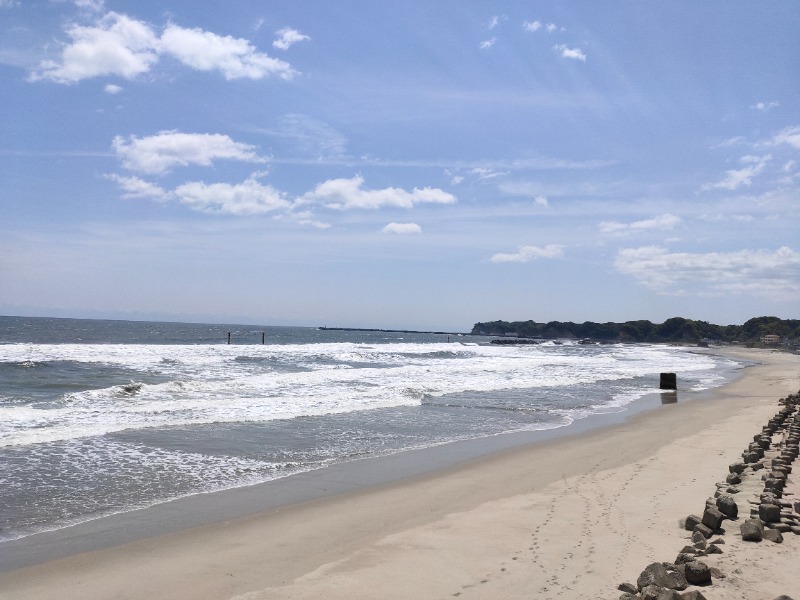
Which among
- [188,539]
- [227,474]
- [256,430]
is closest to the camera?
[188,539]

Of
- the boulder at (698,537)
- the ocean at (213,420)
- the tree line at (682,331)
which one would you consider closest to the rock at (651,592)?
the boulder at (698,537)

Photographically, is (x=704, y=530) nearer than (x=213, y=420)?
Yes

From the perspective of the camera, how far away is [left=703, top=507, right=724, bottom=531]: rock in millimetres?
5754

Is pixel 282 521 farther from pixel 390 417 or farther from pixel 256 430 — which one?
pixel 390 417

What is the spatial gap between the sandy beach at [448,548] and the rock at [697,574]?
0.21 ft

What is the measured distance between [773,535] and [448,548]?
2.87 metres

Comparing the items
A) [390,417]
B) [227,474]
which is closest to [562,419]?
[390,417]

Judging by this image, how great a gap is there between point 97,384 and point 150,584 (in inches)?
703

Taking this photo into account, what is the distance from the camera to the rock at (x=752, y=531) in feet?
17.8

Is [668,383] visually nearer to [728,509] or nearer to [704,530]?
[728,509]

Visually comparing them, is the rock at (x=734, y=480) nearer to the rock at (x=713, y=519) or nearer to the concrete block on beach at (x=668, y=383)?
the rock at (x=713, y=519)

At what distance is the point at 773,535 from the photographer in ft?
17.9

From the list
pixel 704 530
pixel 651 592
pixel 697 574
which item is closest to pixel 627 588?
pixel 651 592

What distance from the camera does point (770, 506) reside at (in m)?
5.87
